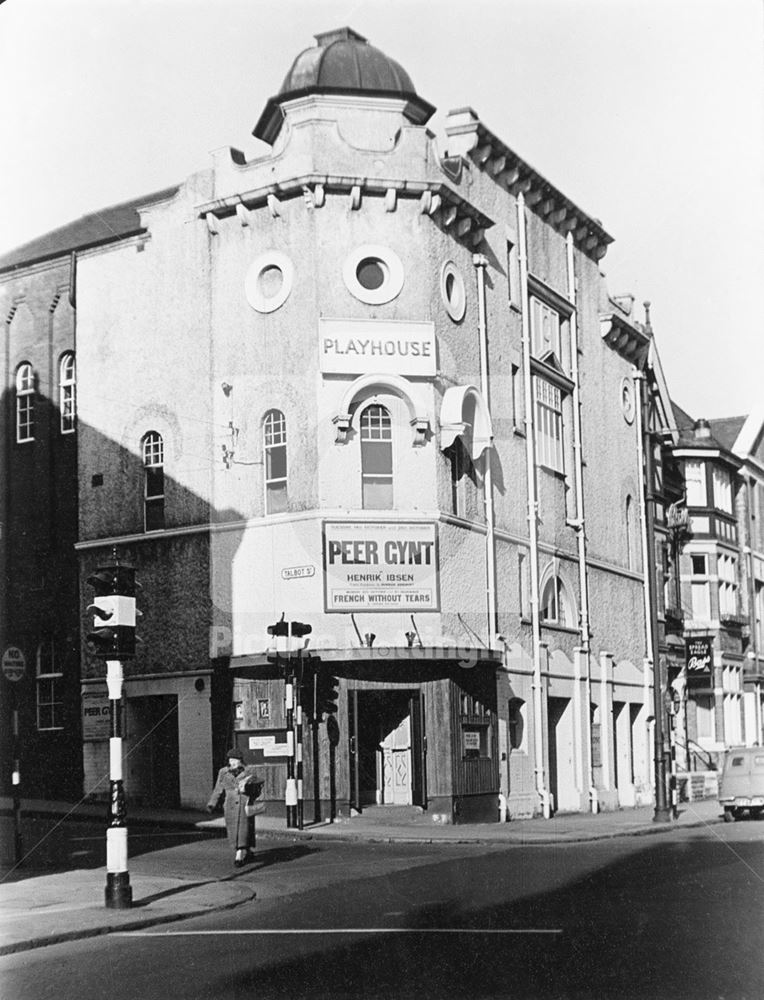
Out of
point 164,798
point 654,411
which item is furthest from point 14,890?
point 654,411

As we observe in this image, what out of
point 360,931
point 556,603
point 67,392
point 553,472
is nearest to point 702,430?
point 553,472

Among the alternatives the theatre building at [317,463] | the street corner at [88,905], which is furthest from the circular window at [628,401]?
the street corner at [88,905]

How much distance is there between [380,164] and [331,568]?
8430 mm

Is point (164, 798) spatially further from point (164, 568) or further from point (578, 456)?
point (578, 456)

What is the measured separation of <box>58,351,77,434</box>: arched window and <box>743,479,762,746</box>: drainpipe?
94.4ft

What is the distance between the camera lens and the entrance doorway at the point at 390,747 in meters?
28.5

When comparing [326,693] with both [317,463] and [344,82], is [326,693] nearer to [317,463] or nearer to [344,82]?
[317,463]

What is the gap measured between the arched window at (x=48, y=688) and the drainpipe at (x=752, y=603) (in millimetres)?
28854

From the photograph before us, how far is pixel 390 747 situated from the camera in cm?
2903

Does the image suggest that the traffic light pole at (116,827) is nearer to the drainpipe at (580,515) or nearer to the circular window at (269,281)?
the circular window at (269,281)

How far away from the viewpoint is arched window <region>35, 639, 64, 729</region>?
105 ft

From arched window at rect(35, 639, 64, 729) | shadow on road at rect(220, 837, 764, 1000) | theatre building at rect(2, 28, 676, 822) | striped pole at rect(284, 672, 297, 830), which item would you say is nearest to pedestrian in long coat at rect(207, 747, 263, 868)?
shadow on road at rect(220, 837, 764, 1000)

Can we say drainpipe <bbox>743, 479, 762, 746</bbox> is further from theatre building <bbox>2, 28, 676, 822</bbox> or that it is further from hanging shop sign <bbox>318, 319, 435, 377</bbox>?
hanging shop sign <bbox>318, 319, 435, 377</bbox>

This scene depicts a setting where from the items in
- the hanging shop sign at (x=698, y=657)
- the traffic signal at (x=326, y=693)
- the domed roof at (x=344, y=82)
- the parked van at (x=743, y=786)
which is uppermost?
the domed roof at (x=344, y=82)
